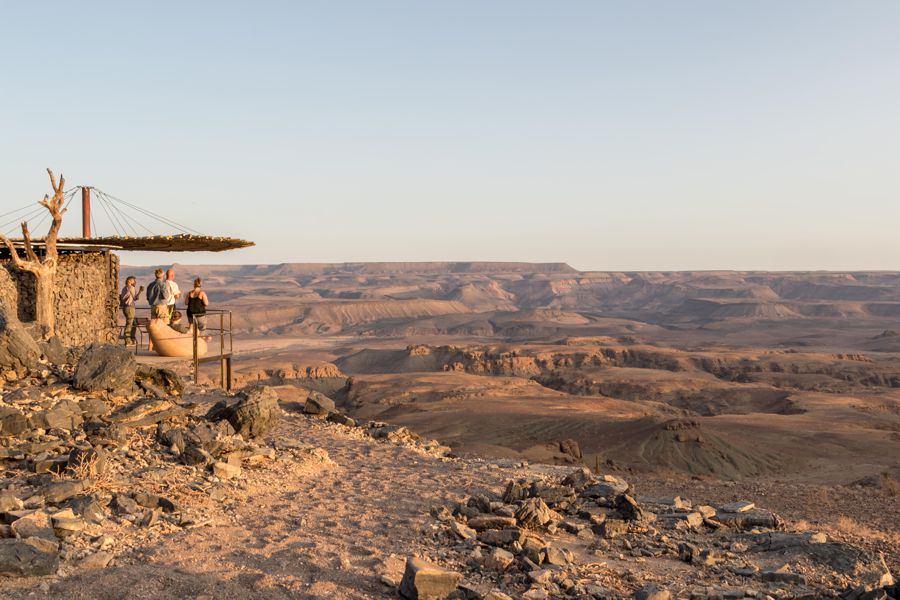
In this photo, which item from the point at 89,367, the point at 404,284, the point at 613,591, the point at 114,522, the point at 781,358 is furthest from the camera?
the point at 404,284

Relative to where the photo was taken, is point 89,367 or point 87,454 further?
point 89,367

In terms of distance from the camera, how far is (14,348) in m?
13.1

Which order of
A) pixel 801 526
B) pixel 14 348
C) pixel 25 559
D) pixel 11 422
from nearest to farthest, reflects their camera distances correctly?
pixel 25 559, pixel 11 422, pixel 801 526, pixel 14 348

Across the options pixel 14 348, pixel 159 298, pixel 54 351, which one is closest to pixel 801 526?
pixel 159 298

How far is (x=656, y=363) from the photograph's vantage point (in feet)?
220

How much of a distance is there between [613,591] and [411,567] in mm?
2372

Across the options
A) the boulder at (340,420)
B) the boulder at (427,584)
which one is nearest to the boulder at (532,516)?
the boulder at (427,584)

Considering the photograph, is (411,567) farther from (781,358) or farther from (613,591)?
(781,358)

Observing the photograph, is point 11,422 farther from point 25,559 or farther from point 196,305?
point 196,305

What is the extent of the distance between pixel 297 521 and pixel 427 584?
3080mm

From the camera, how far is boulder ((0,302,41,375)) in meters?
13.0

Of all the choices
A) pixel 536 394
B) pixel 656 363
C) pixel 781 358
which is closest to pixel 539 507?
pixel 536 394

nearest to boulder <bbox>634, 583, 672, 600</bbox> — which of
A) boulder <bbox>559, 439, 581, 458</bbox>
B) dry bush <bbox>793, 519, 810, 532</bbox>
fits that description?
dry bush <bbox>793, 519, 810, 532</bbox>

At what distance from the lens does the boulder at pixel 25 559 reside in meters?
6.93
